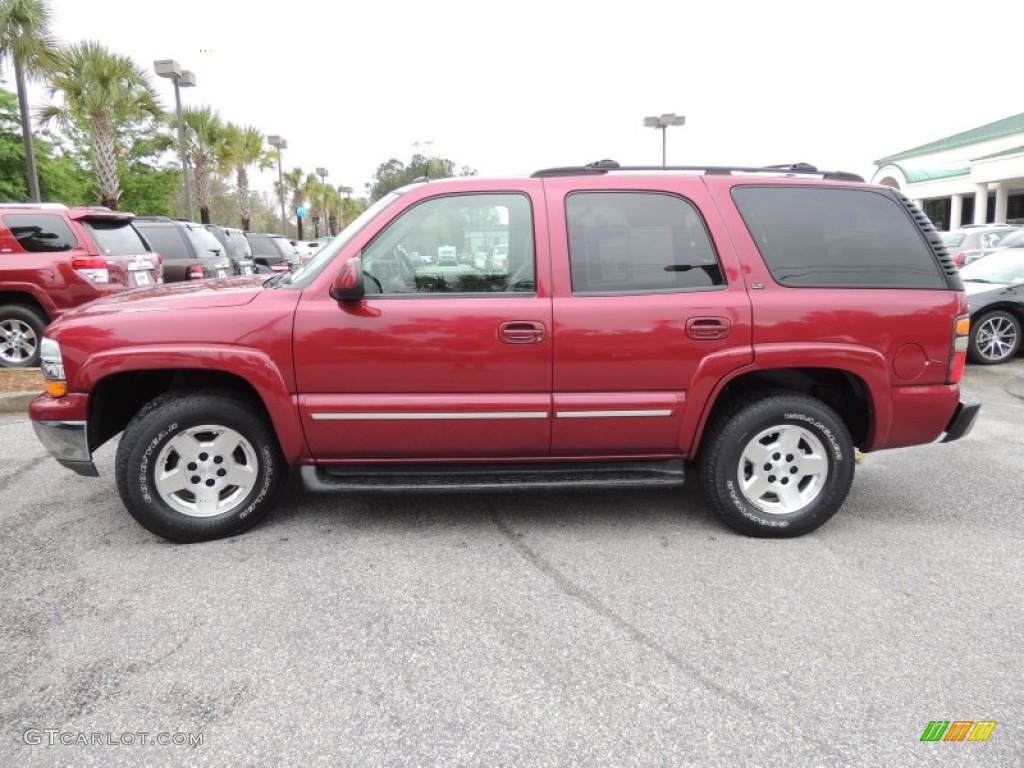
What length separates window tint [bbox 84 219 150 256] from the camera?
8.28 metres

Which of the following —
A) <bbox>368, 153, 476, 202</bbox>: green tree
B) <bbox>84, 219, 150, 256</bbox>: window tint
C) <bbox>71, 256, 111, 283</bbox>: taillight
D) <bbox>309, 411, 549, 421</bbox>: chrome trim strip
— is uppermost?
<bbox>368, 153, 476, 202</bbox>: green tree

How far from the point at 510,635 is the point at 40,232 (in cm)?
773

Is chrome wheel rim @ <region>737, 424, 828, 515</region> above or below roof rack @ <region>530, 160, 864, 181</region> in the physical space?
below

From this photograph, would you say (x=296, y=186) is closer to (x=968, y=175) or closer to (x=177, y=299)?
(x=968, y=175)

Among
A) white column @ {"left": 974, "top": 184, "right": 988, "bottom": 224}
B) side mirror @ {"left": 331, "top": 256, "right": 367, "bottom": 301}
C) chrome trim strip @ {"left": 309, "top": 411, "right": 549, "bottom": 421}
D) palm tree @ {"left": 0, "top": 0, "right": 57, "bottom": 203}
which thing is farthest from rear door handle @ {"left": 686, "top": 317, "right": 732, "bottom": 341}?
white column @ {"left": 974, "top": 184, "right": 988, "bottom": 224}

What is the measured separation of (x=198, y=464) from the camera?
3.75 metres

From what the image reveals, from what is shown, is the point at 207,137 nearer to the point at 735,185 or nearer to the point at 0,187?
the point at 0,187

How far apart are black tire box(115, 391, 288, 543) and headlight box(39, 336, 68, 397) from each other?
0.37 m

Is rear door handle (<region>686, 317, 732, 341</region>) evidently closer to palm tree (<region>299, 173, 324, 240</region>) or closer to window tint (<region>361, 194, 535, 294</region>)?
window tint (<region>361, 194, 535, 294</region>)

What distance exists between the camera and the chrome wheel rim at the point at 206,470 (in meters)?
3.71

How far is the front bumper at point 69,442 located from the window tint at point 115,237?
522 cm

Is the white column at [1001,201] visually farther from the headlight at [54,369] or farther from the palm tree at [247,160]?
the headlight at [54,369]

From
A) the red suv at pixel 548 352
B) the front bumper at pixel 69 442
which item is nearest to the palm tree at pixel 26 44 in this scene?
the front bumper at pixel 69 442

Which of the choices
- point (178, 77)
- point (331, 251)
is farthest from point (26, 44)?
point (331, 251)
